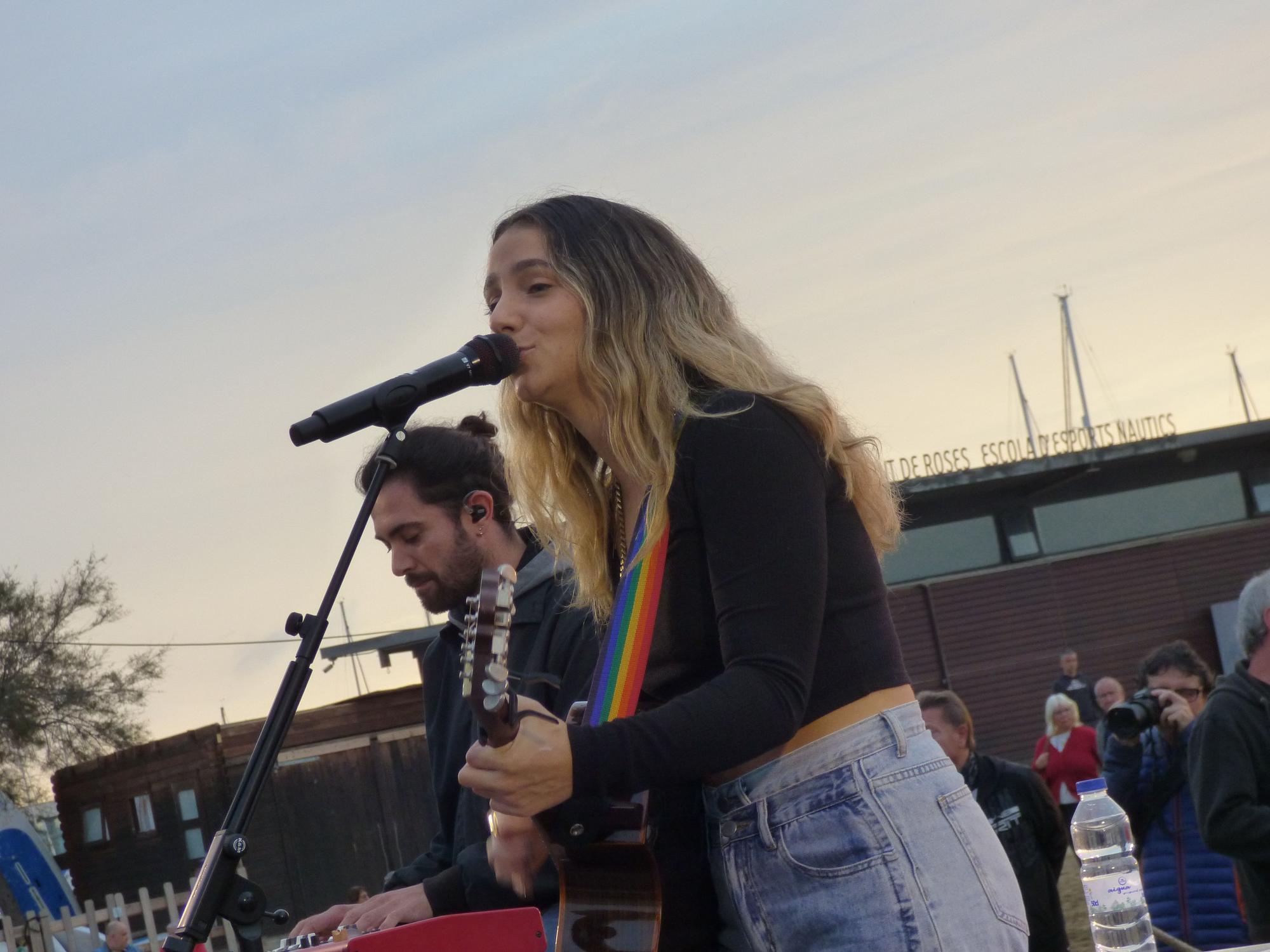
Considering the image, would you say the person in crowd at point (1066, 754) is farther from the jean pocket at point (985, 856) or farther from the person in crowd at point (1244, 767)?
the jean pocket at point (985, 856)

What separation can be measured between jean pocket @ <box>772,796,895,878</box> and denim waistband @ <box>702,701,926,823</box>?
0.17ft

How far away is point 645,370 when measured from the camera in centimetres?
210

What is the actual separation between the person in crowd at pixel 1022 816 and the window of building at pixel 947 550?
21298 mm

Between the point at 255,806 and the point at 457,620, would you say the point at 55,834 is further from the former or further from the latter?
the point at 255,806

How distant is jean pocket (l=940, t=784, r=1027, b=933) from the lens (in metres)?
1.89

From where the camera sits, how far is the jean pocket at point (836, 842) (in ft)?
6.07

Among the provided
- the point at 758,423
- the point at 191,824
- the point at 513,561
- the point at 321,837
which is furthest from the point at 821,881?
the point at 191,824

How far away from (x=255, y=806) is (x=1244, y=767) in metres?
3.43

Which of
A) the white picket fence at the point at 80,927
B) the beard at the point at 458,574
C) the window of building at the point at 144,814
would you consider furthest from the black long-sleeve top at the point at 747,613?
the window of building at the point at 144,814

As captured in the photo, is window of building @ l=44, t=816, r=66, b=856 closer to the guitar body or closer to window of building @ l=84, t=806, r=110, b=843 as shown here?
window of building @ l=84, t=806, r=110, b=843

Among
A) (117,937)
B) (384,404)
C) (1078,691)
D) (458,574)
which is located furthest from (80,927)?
(384,404)

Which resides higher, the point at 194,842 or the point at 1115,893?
the point at 1115,893

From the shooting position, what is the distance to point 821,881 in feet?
6.16

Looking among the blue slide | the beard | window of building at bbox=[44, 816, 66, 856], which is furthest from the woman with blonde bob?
window of building at bbox=[44, 816, 66, 856]
